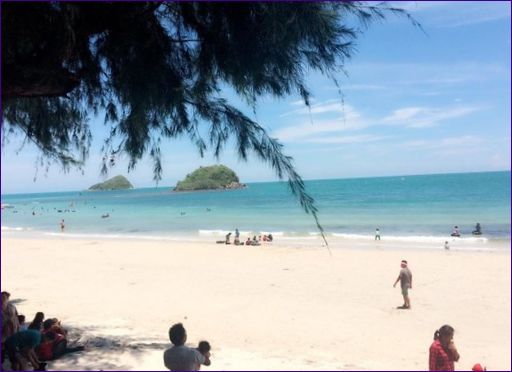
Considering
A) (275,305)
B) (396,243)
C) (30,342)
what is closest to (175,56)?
(30,342)

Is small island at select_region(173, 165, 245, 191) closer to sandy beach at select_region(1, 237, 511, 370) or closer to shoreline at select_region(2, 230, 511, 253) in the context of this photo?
sandy beach at select_region(1, 237, 511, 370)

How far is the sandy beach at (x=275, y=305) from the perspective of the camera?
7291 millimetres

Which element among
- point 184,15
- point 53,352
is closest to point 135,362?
point 53,352

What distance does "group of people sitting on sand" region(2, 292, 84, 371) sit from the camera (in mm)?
5234

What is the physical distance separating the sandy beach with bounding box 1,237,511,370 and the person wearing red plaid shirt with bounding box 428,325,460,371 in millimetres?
1660

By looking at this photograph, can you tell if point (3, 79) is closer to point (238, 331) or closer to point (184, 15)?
point (184, 15)

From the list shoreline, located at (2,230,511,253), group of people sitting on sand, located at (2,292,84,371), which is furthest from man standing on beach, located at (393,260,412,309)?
shoreline, located at (2,230,511,253)

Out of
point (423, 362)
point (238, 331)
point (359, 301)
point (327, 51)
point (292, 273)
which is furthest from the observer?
→ point (292, 273)

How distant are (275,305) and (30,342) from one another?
669 cm

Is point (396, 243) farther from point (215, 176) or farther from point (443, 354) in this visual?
point (443, 354)

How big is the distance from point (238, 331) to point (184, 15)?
648cm

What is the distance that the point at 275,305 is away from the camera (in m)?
11.2

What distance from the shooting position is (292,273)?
1596 centimetres

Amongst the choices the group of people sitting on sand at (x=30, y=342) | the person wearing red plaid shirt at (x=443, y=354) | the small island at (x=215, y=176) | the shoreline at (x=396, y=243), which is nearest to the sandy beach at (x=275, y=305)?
the group of people sitting on sand at (x=30, y=342)
